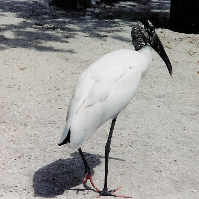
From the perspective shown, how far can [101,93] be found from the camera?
4.23 metres

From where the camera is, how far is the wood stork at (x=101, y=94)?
414 centimetres

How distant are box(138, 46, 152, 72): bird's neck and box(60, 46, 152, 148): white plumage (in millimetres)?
53

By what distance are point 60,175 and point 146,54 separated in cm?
144

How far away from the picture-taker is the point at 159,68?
812cm

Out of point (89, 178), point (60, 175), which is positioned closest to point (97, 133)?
point (60, 175)

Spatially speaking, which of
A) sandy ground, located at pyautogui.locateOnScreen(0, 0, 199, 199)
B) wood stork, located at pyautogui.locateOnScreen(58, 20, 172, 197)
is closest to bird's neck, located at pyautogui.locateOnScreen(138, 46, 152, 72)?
wood stork, located at pyautogui.locateOnScreen(58, 20, 172, 197)

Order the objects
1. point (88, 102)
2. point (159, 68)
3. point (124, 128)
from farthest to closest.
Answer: point (159, 68), point (124, 128), point (88, 102)

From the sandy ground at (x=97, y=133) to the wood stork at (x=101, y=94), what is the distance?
44 cm

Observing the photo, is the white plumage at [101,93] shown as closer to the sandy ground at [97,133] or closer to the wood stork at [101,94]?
the wood stork at [101,94]

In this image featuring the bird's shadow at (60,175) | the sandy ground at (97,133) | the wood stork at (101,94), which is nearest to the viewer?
the wood stork at (101,94)

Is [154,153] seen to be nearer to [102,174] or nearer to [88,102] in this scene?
[102,174]

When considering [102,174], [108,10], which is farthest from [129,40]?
[102,174]

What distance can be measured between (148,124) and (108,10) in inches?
284

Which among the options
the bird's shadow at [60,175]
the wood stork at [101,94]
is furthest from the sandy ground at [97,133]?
the wood stork at [101,94]
